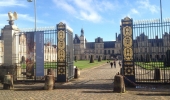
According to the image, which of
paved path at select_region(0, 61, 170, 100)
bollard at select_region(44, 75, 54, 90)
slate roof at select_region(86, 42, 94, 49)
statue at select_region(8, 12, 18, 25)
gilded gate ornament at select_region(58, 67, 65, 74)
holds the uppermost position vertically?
slate roof at select_region(86, 42, 94, 49)

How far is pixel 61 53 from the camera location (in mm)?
13234

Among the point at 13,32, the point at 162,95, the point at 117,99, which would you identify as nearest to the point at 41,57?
the point at 13,32

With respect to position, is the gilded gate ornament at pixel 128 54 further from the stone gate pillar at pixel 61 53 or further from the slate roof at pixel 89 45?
the slate roof at pixel 89 45

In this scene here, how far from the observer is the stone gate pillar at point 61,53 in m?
13.1

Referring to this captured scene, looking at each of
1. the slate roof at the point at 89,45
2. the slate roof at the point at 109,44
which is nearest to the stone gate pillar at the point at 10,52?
the slate roof at the point at 109,44

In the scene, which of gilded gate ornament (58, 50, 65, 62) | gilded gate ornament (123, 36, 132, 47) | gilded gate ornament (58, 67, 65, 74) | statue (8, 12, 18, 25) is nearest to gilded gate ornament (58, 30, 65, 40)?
gilded gate ornament (58, 50, 65, 62)

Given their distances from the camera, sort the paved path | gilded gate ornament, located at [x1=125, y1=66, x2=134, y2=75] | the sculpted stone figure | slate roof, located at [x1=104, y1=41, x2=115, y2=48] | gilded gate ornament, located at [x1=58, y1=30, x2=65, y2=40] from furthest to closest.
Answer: slate roof, located at [x1=104, y1=41, x2=115, y2=48] → the sculpted stone figure → gilded gate ornament, located at [x1=58, y1=30, x2=65, y2=40] → gilded gate ornament, located at [x1=125, y1=66, x2=134, y2=75] → the paved path

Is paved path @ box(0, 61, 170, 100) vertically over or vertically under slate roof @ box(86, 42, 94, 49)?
under

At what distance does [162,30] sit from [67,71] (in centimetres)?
697

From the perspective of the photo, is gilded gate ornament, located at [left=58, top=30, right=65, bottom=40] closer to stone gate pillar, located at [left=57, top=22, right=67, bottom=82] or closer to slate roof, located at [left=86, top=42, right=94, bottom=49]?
stone gate pillar, located at [left=57, top=22, right=67, bottom=82]

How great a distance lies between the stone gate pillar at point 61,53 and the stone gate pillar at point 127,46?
4102mm

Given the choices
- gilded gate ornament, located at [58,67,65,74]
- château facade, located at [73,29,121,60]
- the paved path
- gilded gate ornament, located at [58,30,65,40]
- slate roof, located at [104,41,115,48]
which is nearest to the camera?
the paved path

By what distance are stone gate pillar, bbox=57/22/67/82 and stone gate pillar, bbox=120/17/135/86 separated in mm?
4102

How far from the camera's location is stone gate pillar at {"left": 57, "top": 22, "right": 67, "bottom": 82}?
43.0ft
